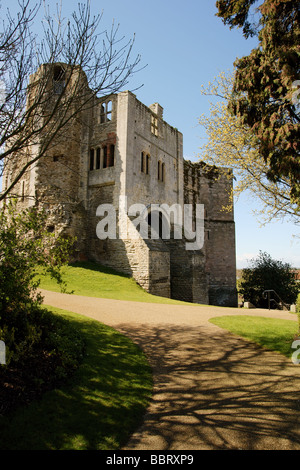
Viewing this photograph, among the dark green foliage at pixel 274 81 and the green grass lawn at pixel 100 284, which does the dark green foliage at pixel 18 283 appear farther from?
the green grass lawn at pixel 100 284

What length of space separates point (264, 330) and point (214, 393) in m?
3.65

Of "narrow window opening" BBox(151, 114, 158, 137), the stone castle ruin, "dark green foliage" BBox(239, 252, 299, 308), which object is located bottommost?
"dark green foliage" BBox(239, 252, 299, 308)

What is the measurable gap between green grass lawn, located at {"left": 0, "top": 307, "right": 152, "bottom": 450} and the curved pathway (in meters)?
0.19

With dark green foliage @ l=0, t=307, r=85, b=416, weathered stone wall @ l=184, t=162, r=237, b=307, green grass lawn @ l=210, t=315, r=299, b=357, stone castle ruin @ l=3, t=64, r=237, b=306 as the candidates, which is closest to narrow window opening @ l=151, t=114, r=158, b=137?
stone castle ruin @ l=3, t=64, r=237, b=306

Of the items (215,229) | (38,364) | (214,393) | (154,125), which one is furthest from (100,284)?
(215,229)

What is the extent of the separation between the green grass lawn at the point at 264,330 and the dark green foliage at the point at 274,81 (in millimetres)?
3190

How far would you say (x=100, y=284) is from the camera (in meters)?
13.8

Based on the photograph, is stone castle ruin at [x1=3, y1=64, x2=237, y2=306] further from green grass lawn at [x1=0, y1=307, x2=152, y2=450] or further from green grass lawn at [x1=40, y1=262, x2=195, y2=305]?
green grass lawn at [x1=0, y1=307, x2=152, y2=450]

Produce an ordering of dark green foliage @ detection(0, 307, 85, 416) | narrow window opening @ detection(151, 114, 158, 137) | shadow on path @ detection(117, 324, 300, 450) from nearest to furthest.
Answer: shadow on path @ detection(117, 324, 300, 450) < dark green foliage @ detection(0, 307, 85, 416) < narrow window opening @ detection(151, 114, 158, 137)

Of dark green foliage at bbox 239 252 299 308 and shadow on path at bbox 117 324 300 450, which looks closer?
shadow on path at bbox 117 324 300 450

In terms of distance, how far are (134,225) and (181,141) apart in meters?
11.0

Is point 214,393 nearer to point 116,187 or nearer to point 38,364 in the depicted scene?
point 38,364

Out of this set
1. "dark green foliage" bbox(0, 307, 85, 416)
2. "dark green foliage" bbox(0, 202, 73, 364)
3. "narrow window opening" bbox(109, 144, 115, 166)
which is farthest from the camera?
"narrow window opening" bbox(109, 144, 115, 166)

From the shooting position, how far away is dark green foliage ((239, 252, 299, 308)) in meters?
20.7
